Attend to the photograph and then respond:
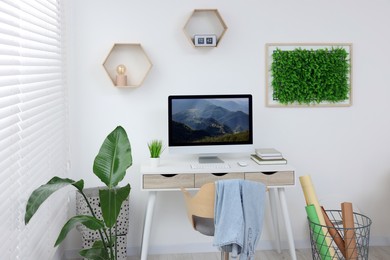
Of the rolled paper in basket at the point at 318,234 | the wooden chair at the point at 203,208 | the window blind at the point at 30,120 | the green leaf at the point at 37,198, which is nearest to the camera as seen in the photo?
the window blind at the point at 30,120

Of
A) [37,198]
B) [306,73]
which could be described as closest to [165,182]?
[37,198]

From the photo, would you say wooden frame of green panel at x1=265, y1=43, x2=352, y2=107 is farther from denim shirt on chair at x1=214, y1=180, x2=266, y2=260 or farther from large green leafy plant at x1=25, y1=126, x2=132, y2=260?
large green leafy plant at x1=25, y1=126, x2=132, y2=260

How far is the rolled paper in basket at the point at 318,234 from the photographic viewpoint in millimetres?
3252

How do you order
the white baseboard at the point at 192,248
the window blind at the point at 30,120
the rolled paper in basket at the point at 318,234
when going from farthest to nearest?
the white baseboard at the point at 192,248 < the rolled paper in basket at the point at 318,234 < the window blind at the point at 30,120

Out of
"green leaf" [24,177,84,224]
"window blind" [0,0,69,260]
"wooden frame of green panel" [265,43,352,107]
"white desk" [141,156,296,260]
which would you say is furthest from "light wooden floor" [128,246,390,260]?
"green leaf" [24,177,84,224]

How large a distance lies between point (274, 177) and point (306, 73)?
39.1 inches

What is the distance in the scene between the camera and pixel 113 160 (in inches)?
115

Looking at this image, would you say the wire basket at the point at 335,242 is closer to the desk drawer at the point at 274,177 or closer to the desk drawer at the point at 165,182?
the desk drawer at the point at 274,177

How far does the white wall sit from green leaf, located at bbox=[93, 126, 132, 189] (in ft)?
3.75

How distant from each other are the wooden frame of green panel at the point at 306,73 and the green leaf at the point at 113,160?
5.32ft

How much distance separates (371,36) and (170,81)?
1.71 metres

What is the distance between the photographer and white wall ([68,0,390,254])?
4051 millimetres

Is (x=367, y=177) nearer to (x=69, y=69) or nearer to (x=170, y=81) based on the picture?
(x=170, y=81)

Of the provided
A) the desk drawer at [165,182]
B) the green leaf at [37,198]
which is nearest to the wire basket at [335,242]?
the desk drawer at [165,182]
